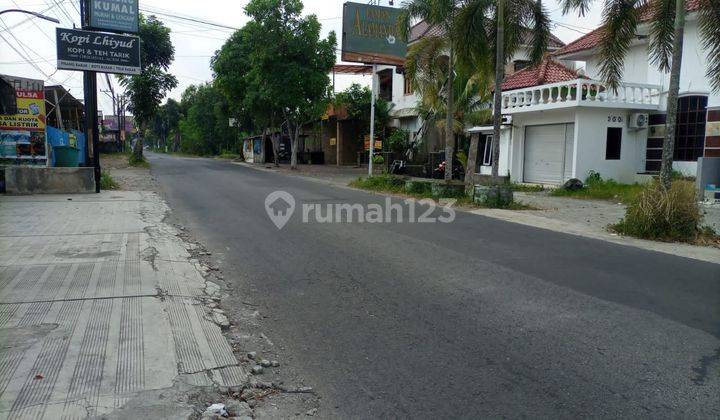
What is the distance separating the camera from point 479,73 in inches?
697

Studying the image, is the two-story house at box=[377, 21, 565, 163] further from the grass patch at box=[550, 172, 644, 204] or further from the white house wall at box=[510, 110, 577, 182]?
the grass patch at box=[550, 172, 644, 204]

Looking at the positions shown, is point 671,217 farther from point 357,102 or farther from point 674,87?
point 357,102

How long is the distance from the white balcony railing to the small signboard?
14.9 metres

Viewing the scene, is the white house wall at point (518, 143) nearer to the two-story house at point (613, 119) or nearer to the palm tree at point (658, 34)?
the two-story house at point (613, 119)

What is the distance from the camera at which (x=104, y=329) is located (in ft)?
16.3

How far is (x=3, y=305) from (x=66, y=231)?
4.79 metres

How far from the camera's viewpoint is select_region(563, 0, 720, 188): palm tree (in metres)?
11.7

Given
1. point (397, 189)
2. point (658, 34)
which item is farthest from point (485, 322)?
point (397, 189)

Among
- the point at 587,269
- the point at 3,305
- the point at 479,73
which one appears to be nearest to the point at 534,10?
the point at 479,73

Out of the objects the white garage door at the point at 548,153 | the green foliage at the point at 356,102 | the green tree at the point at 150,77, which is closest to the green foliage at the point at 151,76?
the green tree at the point at 150,77

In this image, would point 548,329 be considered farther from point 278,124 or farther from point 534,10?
point 278,124

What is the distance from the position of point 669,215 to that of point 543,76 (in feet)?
44.4

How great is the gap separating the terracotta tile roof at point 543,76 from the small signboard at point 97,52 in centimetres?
1523

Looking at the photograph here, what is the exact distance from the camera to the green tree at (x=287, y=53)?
99.6ft
